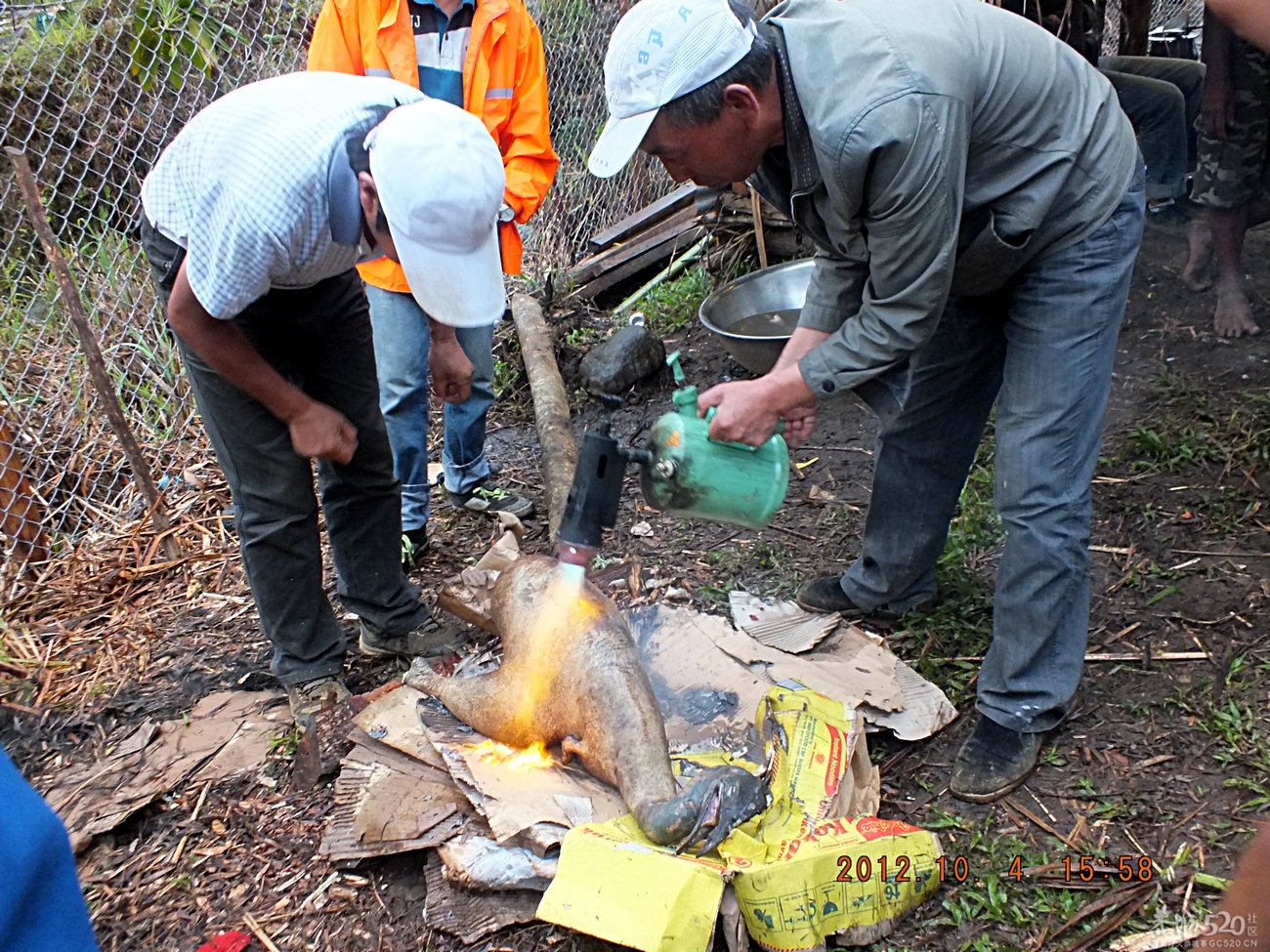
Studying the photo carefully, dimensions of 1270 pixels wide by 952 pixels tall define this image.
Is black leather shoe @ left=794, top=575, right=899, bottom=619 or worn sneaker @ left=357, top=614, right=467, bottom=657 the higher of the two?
worn sneaker @ left=357, top=614, right=467, bottom=657

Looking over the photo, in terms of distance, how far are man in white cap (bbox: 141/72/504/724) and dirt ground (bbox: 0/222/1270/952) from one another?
59cm

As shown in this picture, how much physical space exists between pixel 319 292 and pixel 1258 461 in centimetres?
385

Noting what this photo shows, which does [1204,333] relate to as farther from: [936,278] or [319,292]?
[319,292]

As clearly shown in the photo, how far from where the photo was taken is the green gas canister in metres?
2.62

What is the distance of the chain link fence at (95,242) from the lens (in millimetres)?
4609

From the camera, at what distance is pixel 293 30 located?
6383mm

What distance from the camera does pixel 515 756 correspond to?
282 centimetres

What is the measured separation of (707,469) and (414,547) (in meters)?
2.04

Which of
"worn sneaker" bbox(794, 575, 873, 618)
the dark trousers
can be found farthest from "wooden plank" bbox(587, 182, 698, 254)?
"worn sneaker" bbox(794, 575, 873, 618)

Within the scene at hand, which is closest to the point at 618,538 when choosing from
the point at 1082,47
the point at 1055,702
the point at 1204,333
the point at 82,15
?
the point at 1055,702
